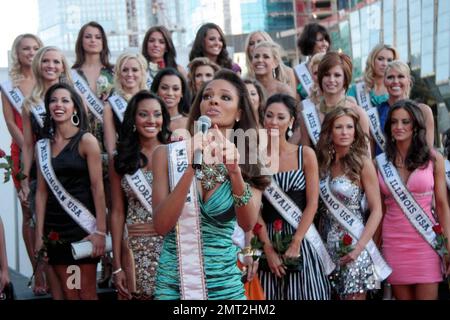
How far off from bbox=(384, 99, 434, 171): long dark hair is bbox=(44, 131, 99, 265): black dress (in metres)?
1.89

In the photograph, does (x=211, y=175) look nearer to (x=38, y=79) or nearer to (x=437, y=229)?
(x=437, y=229)

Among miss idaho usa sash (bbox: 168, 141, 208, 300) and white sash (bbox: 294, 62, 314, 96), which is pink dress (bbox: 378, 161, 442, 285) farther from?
miss idaho usa sash (bbox: 168, 141, 208, 300)

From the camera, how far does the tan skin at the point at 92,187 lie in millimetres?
5445

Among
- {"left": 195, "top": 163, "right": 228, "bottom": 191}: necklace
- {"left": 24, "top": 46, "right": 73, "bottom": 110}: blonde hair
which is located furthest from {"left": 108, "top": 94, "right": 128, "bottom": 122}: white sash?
{"left": 195, "top": 163, "right": 228, "bottom": 191}: necklace

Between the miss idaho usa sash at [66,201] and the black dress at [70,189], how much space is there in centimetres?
2

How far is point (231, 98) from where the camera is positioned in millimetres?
3635

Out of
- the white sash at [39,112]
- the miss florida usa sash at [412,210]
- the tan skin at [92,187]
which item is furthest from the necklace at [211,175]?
the white sash at [39,112]

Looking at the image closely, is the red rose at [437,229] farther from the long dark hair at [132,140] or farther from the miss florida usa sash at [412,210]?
the long dark hair at [132,140]

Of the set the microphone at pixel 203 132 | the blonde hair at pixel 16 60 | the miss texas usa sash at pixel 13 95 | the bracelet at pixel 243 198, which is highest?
the blonde hair at pixel 16 60

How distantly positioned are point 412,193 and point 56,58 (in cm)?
253

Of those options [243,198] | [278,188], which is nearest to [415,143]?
[278,188]
